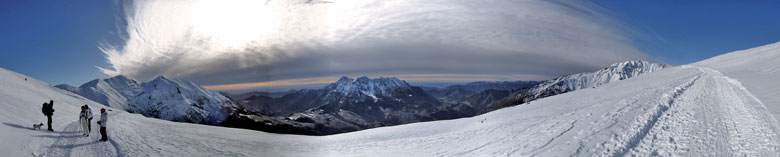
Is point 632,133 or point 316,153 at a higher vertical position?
point 632,133

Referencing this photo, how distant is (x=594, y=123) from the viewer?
20.3ft

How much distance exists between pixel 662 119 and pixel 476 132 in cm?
385

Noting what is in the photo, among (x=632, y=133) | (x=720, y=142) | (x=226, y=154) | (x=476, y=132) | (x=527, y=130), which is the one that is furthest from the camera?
(x=476, y=132)

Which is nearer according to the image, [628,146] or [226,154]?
[628,146]

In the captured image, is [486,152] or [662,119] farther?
[662,119]

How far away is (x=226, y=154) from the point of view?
544cm

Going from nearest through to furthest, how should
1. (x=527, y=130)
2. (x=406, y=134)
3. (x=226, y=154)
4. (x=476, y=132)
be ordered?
(x=226, y=154), (x=527, y=130), (x=476, y=132), (x=406, y=134)

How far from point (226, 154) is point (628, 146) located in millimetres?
6737

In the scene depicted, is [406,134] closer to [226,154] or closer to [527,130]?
[527,130]

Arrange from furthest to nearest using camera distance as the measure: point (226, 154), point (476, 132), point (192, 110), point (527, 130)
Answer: point (192, 110) → point (476, 132) → point (527, 130) → point (226, 154)

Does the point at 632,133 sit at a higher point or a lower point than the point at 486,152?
higher

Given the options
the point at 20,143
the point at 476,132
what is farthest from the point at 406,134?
the point at 20,143

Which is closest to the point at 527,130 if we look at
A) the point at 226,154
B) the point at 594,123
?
the point at 594,123

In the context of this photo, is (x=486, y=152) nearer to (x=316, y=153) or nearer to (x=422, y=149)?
(x=422, y=149)
